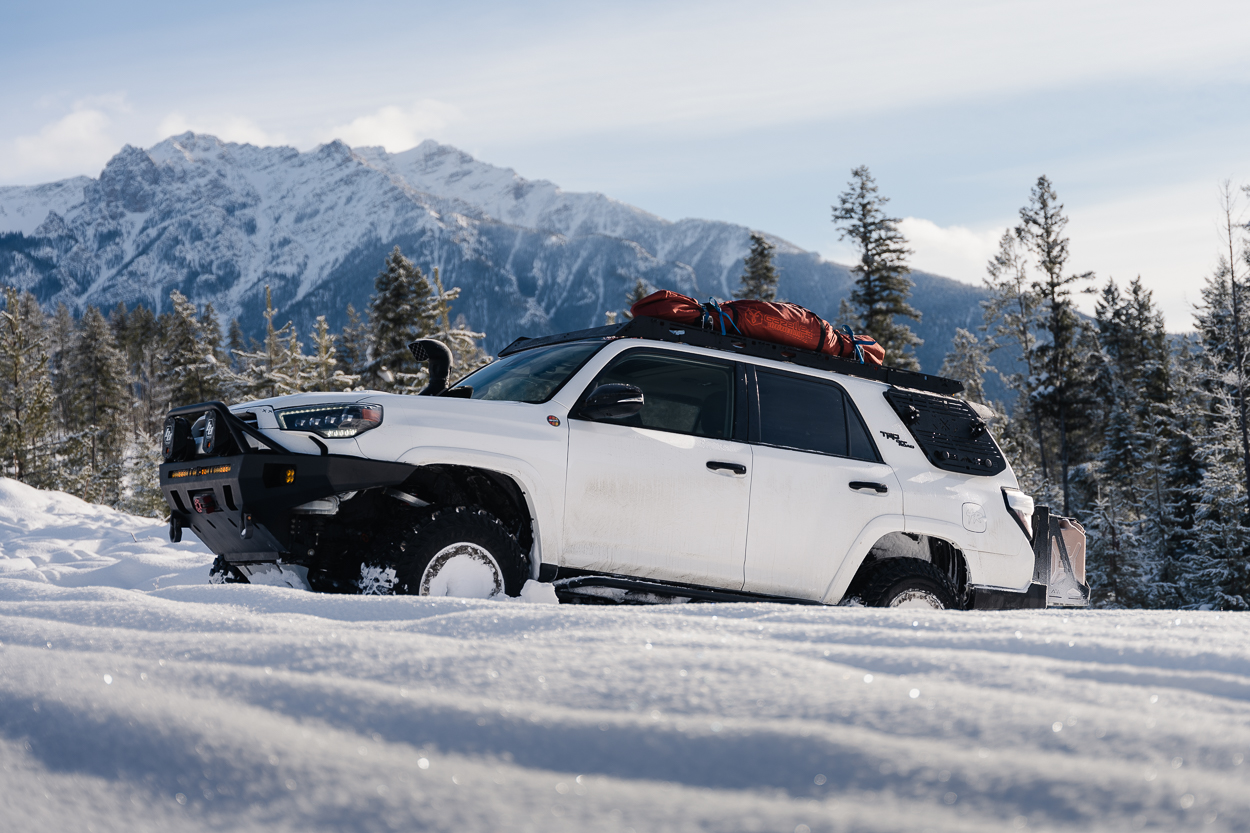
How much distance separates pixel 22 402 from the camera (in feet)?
97.0

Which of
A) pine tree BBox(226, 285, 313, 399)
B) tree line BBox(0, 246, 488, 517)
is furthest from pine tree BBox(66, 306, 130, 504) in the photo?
pine tree BBox(226, 285, 313, 399)

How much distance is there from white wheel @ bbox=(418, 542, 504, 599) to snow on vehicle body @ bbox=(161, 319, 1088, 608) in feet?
0.03

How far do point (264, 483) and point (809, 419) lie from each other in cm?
309

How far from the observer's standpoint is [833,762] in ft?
4.77

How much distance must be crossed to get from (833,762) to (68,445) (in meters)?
32.8

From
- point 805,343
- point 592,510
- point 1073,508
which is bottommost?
point 592,510

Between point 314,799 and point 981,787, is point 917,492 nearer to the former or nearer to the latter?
point 981,787

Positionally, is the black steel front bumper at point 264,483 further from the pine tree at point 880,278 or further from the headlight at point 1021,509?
the pine tree at point 880,278

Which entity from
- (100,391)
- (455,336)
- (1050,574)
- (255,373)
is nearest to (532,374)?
(1050,574)

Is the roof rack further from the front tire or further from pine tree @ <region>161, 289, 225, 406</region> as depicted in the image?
pine tree @ <region>161, 289, 225, 406</region>

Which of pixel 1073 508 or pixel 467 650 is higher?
pixel 1073 508

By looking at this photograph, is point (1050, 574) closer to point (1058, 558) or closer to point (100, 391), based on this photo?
point (1058, 558)

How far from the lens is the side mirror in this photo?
14.8ft

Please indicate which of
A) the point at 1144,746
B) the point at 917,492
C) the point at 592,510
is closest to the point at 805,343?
the point at 917,492
